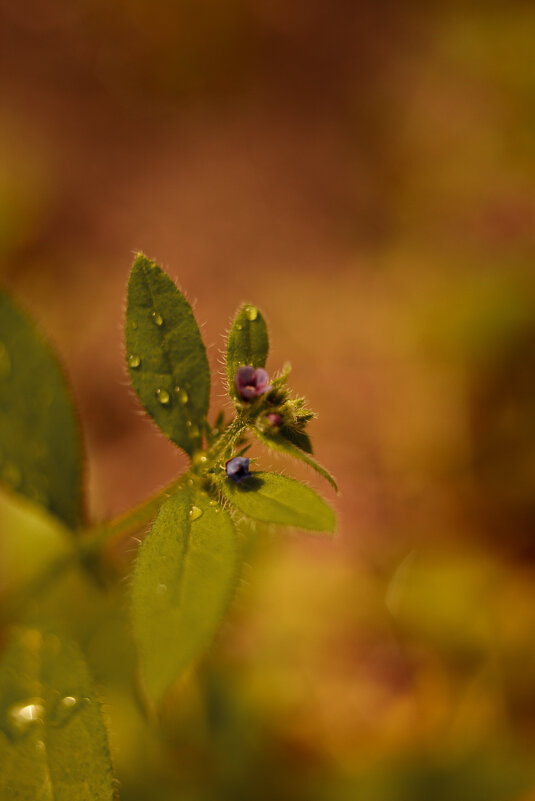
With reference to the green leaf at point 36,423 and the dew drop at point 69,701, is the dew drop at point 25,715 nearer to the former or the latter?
the dew drop at point 69,701

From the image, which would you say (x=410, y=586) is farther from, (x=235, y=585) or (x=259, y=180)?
(x=259, y=180)

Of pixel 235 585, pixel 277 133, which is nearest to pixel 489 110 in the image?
pixel 277 133

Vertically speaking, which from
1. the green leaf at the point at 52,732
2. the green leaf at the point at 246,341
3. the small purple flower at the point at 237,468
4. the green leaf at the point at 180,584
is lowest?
the green leaf at the point at 52,732

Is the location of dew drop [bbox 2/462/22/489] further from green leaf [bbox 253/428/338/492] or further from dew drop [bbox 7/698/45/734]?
green leaf [bbox 253/428/338/492]

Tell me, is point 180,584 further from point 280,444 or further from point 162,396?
point 162,396

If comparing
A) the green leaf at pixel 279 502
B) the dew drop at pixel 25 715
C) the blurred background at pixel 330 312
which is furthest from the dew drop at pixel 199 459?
the blurred background at pixel 330 312

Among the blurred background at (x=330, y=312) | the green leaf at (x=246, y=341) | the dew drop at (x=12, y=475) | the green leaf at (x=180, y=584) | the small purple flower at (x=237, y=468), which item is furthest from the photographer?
the blurred background at (x=330, y=312)
